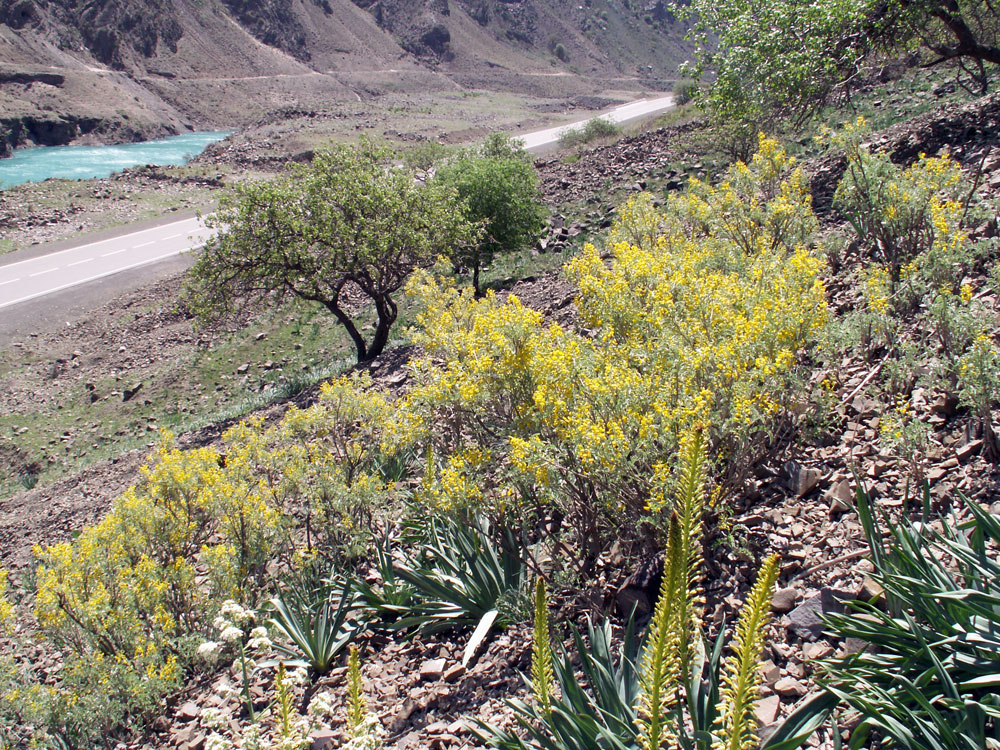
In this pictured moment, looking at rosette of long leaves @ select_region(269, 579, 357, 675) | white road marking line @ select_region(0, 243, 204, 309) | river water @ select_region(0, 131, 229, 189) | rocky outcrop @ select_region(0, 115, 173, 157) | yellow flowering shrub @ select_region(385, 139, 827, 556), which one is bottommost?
rosette of long leaves @ select_region(269, 579, 357, 675)

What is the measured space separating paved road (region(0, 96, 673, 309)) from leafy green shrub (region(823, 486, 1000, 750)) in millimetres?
16473

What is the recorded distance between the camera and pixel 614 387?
3.41 m

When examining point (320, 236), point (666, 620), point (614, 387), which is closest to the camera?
point (666, 620)

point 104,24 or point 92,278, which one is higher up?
point 104,24

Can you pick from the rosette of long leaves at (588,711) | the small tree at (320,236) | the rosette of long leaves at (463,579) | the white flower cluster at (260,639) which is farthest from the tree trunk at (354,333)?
the rosette of long leaves at (588,711)

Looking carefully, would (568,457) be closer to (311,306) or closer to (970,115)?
(970,115)

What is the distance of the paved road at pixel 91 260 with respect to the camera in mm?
17266

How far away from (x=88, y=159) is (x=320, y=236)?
114 ft

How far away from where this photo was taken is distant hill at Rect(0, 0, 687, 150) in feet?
148

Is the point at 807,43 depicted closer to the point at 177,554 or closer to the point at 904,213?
the point at 904,213

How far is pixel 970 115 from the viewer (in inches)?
387

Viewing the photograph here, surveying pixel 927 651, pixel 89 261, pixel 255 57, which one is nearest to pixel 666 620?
pixel 927 651

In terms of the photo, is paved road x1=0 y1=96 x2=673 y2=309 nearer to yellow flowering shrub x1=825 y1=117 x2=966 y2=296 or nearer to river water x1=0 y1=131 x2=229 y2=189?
river water x1=0 y1=131 x2=229 y2=189

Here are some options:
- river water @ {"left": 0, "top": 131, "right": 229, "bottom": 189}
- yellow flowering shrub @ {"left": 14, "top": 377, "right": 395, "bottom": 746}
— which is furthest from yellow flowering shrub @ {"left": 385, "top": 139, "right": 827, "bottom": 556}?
river water @ {"left": 0, "top": 131, "right": 229, "bottom": 189}
